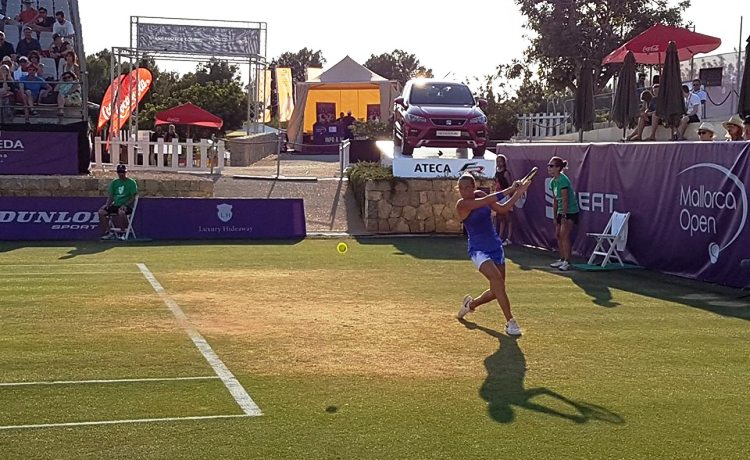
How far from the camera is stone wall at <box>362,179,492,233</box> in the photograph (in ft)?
81.3

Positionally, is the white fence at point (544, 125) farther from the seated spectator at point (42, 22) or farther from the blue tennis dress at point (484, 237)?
the blue tennis dress at point (484, 237)

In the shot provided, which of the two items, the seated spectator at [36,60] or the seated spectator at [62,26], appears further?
the seated spectator at [62,26]

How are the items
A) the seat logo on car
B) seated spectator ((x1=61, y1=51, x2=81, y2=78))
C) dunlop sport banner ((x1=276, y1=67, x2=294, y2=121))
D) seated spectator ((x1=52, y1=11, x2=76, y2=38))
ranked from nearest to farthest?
the seat logo on car, seated spectator ((x1=61, y1=51, x2=81, y2=78)), seated spectator ((x1=52, y1=11, x2=76, y2=38)), dunlop sport banner ((x1=276, y1=67, x2=294, y2=121))

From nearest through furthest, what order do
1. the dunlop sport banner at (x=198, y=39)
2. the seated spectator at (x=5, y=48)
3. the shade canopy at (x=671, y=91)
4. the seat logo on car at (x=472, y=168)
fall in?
the shade canopy at (x=671, y=91)
the seat logo on car at (x=472, y=168)
the seated spectator at (x=5, y=48)
the dunlop sport banner at (x=198, y=39)

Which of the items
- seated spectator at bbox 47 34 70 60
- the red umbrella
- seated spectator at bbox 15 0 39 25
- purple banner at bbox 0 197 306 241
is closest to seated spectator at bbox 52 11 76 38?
seated spectator at bbox 47 34 70 60

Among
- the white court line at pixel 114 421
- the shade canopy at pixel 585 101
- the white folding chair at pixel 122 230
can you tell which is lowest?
the white folding chair at pixel 122 230

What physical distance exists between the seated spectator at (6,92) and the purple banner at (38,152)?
1.26m

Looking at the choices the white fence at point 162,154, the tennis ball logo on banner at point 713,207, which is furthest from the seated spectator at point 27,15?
the tennis ball logo on banner at point 713,207

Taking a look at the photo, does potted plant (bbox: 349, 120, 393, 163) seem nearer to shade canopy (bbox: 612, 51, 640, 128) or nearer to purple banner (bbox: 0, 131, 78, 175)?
purple banner (bbox: 0, 131, 78, 175)

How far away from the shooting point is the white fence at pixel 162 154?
31.7 meters

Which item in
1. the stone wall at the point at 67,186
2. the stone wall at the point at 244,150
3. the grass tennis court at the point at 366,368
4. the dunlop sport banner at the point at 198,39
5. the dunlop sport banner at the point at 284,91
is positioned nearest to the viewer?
the grass tennis court at the point at 366,368

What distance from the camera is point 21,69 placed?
28.6 meters

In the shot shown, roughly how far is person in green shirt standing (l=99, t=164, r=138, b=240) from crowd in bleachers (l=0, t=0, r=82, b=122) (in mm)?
6760

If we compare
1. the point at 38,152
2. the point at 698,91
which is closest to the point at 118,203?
the point at 38,152
